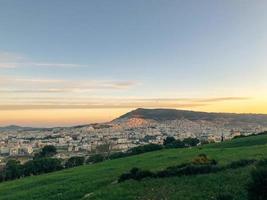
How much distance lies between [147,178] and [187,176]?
2765 mm

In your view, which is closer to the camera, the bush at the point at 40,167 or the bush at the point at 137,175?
the bush at the point at 137,175

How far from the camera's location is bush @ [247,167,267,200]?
16042 mm

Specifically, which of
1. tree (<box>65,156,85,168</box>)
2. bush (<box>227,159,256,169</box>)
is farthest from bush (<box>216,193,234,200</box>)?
tree (<box>65,156,85,168</box>)

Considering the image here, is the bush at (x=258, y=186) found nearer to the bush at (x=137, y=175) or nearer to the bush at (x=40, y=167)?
the bush at (x=137, y=175)

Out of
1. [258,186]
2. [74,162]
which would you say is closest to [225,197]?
[258,186]

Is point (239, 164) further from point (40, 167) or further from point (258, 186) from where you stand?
point (40, 167)

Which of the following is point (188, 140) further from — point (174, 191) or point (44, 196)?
point (174, 191)

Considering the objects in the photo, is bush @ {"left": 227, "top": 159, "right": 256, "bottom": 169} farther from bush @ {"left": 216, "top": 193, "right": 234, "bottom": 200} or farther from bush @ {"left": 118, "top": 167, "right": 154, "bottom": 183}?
bush @ {"left": 216, "top": 193, "right": 234, "bottom": 200}

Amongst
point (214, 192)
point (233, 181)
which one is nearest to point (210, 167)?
point (233, 181)

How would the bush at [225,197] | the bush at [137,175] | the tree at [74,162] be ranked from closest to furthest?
the bush at [225,197]
the bush at [137,175]
the tree at [74,162]

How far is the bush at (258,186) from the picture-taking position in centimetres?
1604

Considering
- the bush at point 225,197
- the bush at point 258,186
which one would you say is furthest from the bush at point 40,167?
the bush at point 258,186

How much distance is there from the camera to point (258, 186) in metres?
16.2

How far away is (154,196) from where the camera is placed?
21609mm
